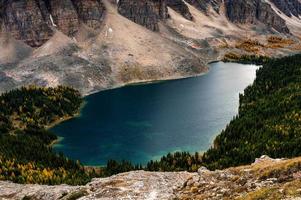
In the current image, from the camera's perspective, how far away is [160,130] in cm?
13700

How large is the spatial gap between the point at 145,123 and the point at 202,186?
9580 cm

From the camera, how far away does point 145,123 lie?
146125 millimetres

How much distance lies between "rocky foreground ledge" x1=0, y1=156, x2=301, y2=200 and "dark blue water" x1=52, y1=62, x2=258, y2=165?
52.2 meters

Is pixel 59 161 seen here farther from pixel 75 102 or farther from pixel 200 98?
pixel 200 98

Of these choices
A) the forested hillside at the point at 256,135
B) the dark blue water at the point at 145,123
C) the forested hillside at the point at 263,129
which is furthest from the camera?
the dark blue water at the point at 145,123

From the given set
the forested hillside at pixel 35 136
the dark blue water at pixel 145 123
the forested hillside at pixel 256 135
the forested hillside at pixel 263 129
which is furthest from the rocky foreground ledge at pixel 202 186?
the dark blue water at pixel 145 123

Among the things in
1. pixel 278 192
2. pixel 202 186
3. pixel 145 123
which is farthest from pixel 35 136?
pixel 278 192

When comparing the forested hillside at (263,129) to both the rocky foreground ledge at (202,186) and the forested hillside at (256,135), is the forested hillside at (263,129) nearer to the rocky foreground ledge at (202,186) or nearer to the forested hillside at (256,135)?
the forested hillside at (256,135)

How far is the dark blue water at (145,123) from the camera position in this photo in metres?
122

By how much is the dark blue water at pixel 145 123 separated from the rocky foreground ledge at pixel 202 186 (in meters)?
52.2

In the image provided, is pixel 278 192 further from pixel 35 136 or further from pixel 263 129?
pixel 35 136

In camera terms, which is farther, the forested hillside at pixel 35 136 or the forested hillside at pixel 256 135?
the forested hillside at pixel 256 135

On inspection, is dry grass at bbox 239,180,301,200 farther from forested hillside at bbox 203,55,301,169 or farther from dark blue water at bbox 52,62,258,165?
dark blue water at bbox 52,62,258,165

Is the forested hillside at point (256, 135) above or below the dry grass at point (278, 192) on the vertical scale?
below
